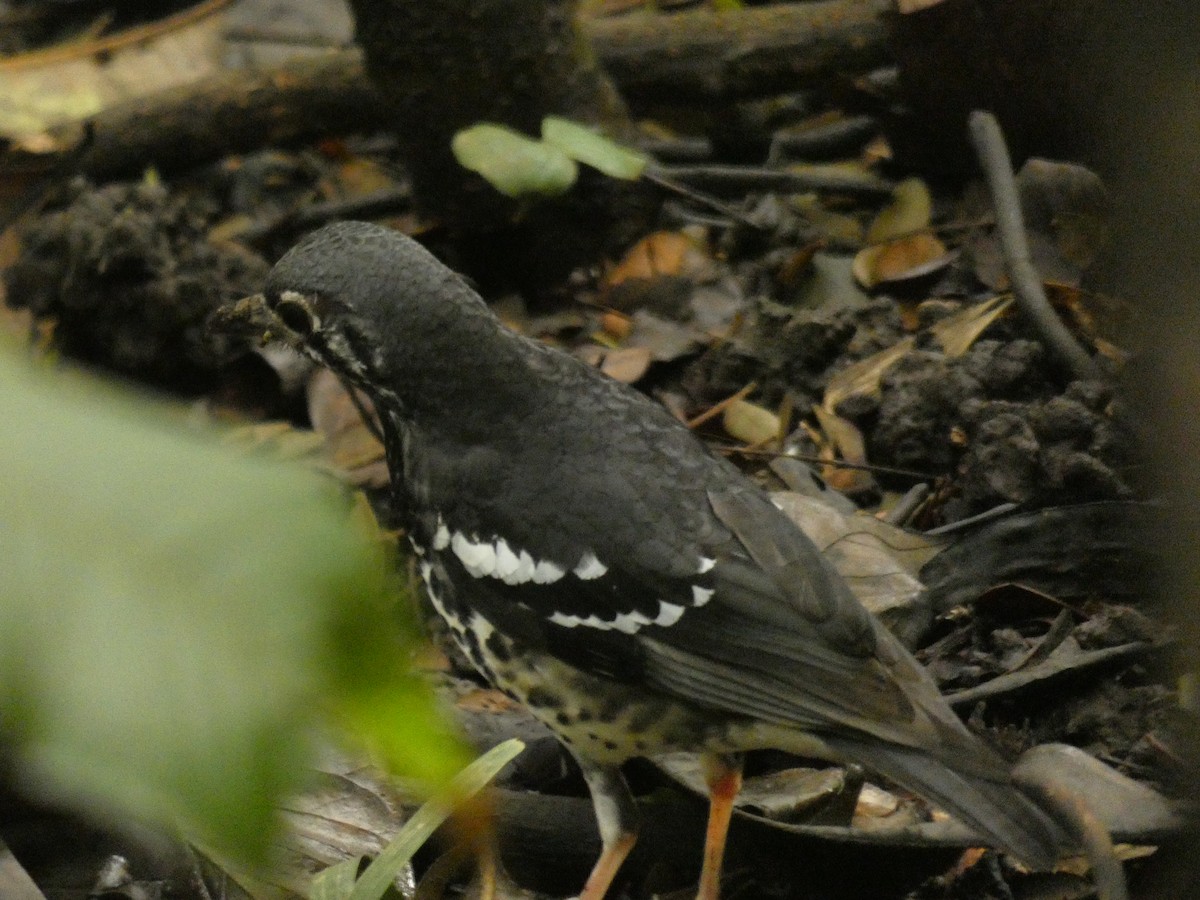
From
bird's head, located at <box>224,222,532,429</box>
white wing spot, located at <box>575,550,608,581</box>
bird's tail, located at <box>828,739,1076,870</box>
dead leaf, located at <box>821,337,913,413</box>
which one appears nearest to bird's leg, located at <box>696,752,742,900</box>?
bird's tail, located at <box>828,739,1076,870</box>

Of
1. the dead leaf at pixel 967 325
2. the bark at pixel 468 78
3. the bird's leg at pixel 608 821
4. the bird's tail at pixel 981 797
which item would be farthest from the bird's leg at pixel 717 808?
the bark at pixel 468 78

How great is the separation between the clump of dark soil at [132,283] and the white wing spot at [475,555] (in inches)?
89.2

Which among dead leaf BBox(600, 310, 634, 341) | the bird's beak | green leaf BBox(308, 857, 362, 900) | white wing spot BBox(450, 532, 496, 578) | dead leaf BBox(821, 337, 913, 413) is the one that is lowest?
dead leaf BBox(821, 337, 913, 413)

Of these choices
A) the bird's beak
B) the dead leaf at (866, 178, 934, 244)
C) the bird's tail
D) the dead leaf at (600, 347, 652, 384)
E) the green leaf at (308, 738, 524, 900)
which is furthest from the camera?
the dead leaf at (866, 178, 934, 244)

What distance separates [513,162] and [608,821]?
2173 millimetres

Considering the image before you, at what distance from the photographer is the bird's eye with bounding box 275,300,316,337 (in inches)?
130

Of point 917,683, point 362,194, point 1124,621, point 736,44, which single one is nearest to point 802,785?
point 917,683

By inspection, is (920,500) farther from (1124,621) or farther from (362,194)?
(362,194)

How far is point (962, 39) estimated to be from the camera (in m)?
4.83

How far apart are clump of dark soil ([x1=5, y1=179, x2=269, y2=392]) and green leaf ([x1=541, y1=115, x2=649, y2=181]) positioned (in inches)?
49.1

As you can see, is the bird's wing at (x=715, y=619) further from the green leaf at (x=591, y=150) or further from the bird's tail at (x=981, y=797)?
the green leaf at (x=591, y=150)

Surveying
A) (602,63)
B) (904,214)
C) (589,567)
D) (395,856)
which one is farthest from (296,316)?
(602,63)

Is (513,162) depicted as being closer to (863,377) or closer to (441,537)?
(863,377)

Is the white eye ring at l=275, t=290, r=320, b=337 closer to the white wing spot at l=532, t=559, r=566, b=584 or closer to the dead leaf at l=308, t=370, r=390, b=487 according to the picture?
the white wing spot at l=532, t=559, r=566, b=584
